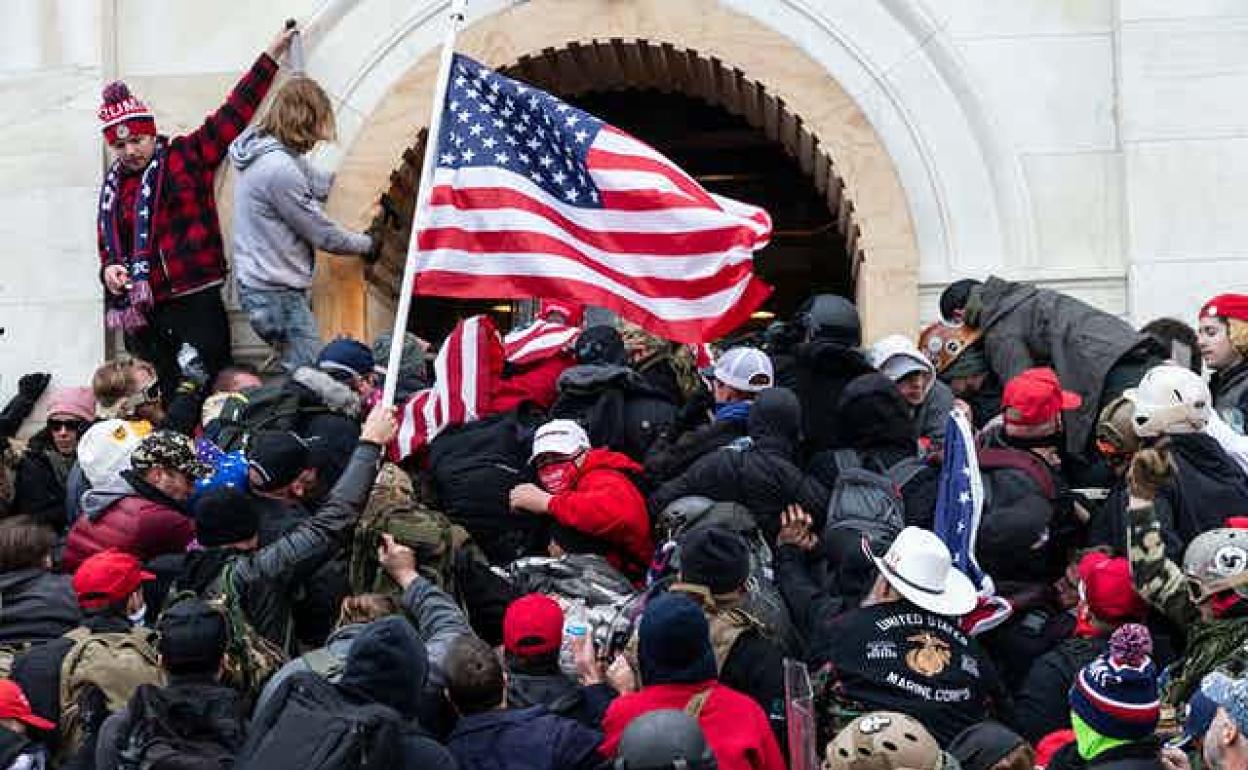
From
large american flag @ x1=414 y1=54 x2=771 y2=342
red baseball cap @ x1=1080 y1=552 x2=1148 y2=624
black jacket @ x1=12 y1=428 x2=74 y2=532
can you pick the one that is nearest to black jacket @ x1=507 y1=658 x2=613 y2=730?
red baseball cap @ x1=1080 y1=552 x2=1148 y2=624

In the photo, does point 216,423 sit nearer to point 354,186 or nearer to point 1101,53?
point 354,186

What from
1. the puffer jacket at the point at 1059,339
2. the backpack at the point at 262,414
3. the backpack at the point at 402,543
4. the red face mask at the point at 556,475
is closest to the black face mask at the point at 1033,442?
the puffer jacket at the point at 1059,339

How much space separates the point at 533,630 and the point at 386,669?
→ 1.49 m

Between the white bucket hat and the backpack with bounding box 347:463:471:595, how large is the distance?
2.00 m

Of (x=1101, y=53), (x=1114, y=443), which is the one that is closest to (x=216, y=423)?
(x=1114, y=443)

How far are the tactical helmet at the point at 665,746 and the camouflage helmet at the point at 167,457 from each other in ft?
13.2

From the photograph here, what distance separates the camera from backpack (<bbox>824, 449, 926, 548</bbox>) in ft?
39.6

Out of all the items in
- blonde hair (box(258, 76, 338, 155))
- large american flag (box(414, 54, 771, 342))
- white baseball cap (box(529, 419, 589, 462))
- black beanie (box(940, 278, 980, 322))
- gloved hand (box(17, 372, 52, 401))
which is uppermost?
blonde hair (box(258, 76, 338, 155))

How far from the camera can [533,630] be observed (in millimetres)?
11016

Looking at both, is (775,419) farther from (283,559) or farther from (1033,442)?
(283,559)

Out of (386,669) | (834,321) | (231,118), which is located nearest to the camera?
(386,669)

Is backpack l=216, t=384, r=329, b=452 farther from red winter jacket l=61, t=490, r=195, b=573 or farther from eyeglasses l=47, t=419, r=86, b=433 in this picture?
eyeglasses l=47, t=419, r=86, b=433

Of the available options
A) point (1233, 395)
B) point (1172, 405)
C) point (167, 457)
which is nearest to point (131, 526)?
point (167, 457)

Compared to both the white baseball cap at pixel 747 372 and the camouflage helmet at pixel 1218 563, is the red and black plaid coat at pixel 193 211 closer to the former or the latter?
the white baseball cap at pixel 747 372
